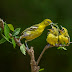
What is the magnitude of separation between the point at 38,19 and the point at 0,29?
1.49 ft

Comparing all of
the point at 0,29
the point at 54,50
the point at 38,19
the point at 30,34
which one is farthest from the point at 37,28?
the point at 54,50

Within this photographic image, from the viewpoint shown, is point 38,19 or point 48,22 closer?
point 48,22

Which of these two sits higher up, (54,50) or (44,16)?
(44,16)

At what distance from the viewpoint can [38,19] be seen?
1.19 metres

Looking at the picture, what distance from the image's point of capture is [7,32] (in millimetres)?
767

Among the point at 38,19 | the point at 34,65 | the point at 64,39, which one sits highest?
the point at 38,19

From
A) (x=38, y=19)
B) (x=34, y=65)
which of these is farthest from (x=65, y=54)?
(x=34, y=65)

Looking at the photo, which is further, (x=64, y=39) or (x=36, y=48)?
(x=36, y=48)

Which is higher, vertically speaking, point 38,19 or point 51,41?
point 38,19

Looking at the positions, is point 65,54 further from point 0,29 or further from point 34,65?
point 0,29

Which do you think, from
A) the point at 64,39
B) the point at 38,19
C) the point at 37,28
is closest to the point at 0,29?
the point at 37,28

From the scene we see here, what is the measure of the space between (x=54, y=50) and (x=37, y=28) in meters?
0.55

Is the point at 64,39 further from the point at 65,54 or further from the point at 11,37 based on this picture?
the point at 65,54

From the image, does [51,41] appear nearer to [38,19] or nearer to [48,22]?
[48,22]
